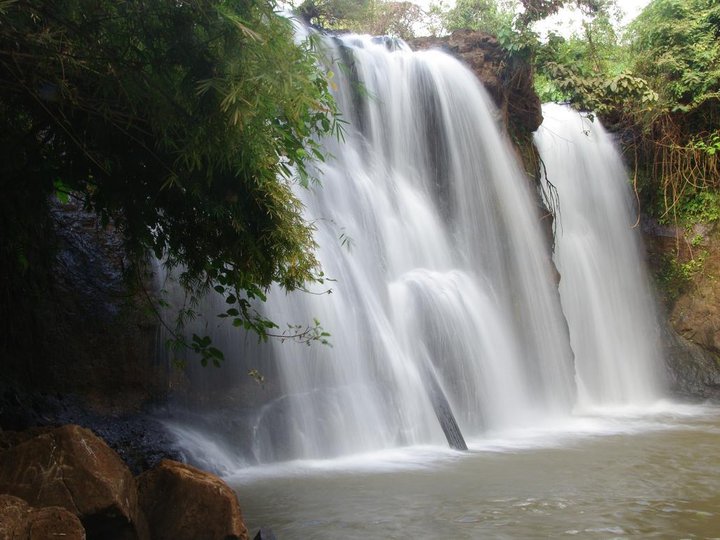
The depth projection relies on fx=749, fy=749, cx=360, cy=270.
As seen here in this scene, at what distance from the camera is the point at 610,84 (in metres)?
12.7

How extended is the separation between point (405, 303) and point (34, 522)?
19.0 feet

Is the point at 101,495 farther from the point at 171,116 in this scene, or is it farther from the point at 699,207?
the point at 699,207

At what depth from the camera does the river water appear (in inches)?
170

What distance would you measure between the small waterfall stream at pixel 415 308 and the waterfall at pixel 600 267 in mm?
41

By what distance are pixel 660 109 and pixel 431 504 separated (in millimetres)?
10264

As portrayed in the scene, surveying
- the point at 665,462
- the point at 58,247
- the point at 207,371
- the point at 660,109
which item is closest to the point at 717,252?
the point at 660,109

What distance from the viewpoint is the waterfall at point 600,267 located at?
1222cm

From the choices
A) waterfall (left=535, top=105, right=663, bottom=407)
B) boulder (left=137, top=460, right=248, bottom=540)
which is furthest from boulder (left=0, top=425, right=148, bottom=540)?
waterfall (left=535, top=105, right=663, bottom=407)

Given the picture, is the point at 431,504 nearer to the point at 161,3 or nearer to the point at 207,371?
the point at 207,371

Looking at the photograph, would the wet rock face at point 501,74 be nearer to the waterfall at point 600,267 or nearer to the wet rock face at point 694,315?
the waterfall at point 600,267

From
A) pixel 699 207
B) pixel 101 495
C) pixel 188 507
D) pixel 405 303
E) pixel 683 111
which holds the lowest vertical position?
pixel 188 507

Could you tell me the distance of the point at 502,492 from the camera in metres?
5.14

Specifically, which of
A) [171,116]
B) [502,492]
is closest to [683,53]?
[502,492]

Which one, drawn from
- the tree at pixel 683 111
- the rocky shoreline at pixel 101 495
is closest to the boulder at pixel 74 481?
the rocky shoreline at pixel 101 495
